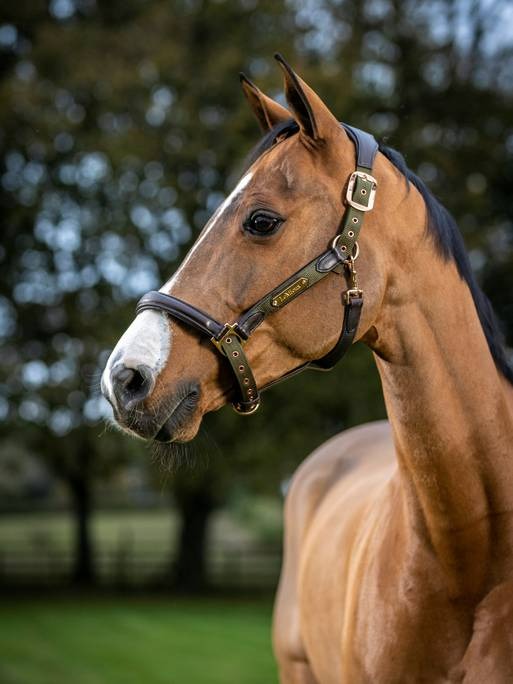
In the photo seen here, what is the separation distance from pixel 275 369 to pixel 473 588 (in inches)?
34.4

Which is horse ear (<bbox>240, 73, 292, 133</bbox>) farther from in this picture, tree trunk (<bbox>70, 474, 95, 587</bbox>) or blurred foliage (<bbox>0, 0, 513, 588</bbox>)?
tree trunk (<bbox>70, 474, 95, 587</bbox>)

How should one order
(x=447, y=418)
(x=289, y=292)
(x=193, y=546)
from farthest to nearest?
(x=193, y=546)
(x=447, y=418)
(x=289, y=292)

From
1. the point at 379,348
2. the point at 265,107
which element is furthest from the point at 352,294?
the point at 265,107

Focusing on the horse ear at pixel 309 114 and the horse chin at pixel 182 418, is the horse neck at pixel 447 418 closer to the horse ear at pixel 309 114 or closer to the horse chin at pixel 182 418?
the horse ear at pixel 309 114

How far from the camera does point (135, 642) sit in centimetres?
1304

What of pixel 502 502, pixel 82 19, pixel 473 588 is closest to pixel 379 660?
pixel 473 588

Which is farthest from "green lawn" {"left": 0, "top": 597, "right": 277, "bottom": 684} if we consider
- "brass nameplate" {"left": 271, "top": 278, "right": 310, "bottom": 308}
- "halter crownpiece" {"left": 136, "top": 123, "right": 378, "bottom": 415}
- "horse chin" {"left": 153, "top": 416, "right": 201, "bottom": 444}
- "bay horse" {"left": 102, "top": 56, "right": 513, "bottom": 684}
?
"brass nameplate" {"left": 271, "top": 278, "right": 310, "bottom": 308}

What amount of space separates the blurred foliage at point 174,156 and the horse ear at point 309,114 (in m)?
13.4

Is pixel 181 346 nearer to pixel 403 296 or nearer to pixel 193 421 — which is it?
pixel 193 421

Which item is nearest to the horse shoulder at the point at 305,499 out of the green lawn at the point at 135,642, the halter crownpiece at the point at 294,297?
the halter crownpiece at the point at 294,297

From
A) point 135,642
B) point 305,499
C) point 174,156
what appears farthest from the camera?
point 174,156

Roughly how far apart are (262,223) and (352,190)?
283 mm

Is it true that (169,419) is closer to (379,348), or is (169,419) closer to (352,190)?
(379,348)

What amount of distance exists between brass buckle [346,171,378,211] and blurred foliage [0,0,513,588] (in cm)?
→ 1335
